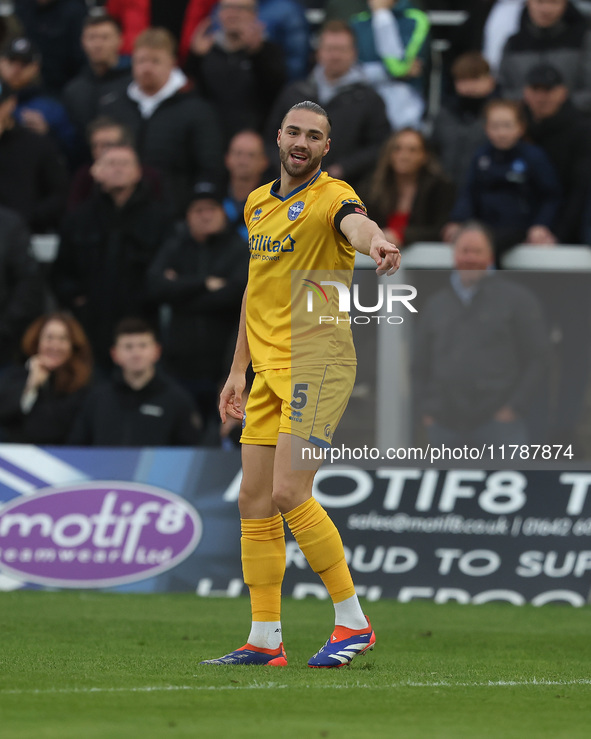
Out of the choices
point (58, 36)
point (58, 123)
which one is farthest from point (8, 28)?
point (58, 123)

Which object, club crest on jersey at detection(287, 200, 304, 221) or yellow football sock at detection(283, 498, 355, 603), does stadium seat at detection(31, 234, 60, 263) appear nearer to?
club crest on jersey at detection(287, 200, 304, 221)

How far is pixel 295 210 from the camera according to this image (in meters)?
6.10

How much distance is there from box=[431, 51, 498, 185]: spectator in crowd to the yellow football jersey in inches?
240

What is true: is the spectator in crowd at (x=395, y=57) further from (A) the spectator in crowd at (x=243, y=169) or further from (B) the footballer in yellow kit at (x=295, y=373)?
(B) the footballer in yellow kit at (x=295, y=373)

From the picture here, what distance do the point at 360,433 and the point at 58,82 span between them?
5.85m

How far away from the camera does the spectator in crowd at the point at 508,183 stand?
37.0 feet

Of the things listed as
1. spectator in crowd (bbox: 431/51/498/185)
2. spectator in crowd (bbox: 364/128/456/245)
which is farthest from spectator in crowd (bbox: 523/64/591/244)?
spectator in crowd (bbox: 364/128/456/245)

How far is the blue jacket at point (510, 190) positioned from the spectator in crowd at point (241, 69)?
252cm

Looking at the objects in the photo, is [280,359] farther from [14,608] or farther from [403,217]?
[403,217]

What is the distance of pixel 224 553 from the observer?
387 inches

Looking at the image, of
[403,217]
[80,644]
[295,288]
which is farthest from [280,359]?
[403,217]

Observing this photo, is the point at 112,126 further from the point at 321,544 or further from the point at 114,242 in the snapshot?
the point at 321,544

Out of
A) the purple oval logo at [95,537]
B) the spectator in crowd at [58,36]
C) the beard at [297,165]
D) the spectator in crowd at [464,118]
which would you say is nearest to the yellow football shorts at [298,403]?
the beard at [297,165]

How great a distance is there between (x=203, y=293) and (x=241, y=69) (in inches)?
115
